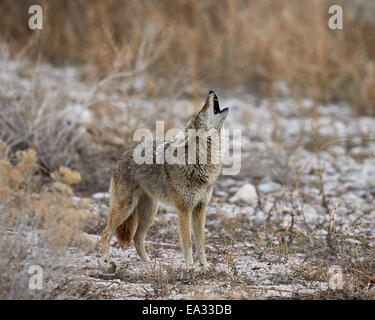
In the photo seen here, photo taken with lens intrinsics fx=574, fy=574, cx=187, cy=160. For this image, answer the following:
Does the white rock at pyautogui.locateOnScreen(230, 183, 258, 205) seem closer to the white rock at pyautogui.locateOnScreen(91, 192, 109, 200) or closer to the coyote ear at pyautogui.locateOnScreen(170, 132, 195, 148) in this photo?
the white rock at pyautogui.locateOnScreen(91, 192, 109, 200)

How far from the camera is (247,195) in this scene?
7652 millimetres

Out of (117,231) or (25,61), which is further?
(25,61)

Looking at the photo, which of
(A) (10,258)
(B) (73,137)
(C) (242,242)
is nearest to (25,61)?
(B) (73,137)

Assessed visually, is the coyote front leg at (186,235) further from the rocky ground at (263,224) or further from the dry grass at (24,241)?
the dry grass at (24,241)

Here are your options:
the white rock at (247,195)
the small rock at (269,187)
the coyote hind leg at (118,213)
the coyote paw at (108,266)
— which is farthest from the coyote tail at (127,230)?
the small rock at (269,187)

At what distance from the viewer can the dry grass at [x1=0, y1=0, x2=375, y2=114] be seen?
39.7 ft

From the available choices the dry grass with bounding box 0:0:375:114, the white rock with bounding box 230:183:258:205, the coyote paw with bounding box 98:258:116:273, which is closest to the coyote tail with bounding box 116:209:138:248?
the coyote paw with bounding box 98:258:116:273

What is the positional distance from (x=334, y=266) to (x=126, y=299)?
196 cm

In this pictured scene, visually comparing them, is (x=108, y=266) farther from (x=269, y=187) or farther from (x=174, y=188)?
(x=269, y=187)

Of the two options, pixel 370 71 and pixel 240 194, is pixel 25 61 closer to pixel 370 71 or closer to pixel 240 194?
pixel 240 194

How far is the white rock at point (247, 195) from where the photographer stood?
760 centimetres

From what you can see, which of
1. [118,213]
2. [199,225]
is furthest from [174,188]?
[118,213]

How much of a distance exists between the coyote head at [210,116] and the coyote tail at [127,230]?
3.71ft

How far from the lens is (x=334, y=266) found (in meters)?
5.18
